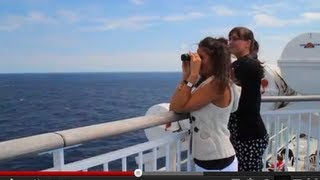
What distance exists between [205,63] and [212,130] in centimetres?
38

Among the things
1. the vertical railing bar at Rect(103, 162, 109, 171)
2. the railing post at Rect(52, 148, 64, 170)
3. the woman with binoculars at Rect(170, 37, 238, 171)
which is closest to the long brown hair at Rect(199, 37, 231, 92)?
the woman with binoculars at Rect(170, 37, 238, 171)

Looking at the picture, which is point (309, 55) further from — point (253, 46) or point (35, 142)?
point (35, 142)

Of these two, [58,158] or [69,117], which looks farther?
[69,117]

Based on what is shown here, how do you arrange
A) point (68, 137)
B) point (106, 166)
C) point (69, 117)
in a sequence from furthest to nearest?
point (69, 117) → point (106, 166) → point (68, 137)

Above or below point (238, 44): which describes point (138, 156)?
below

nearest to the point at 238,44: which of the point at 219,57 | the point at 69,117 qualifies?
the point at 219,57

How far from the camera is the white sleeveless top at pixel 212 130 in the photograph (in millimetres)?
2361

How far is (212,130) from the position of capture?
7.84ft

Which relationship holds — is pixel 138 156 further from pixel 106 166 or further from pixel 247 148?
pixel 247 148

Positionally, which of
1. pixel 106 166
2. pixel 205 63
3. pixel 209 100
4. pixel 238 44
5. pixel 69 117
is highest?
pixel 238 44

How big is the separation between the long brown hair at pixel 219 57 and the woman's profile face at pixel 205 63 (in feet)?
0.05

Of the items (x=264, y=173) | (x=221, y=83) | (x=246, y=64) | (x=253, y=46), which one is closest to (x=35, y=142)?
(x=264, y=173)

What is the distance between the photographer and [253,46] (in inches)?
114

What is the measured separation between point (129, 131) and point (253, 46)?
127cm
